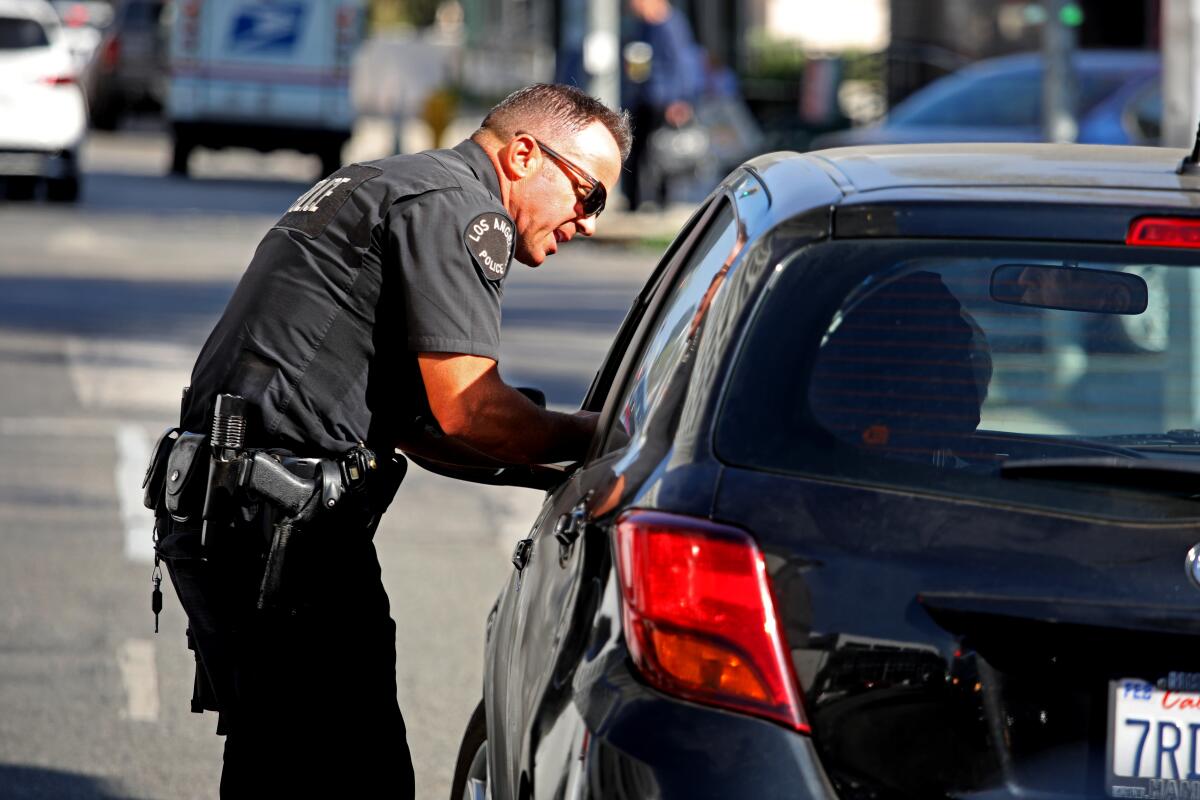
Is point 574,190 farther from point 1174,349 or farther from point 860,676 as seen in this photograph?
point 860,676

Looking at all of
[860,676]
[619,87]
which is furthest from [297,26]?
[860,676]

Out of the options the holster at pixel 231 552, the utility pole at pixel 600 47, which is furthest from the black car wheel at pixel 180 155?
the holster at pixel 231 552

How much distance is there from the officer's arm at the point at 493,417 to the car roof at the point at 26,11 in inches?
680

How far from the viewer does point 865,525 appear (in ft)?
8.18

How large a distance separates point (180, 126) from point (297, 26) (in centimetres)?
184

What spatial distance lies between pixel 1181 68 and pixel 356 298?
7.12 metres

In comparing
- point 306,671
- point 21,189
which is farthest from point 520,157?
point 21,189

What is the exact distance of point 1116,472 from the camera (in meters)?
2.53

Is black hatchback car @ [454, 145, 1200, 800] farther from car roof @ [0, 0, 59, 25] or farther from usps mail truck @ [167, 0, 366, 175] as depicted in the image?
usps mail truck @ [167, 0, 366, 175]

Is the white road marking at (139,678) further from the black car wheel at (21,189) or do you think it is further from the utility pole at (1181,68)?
the black car wheel at (21,189)

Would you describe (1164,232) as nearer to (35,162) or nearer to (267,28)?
(35,162)

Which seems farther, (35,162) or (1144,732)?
(35,162)

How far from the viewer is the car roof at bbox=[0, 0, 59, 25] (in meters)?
19.6

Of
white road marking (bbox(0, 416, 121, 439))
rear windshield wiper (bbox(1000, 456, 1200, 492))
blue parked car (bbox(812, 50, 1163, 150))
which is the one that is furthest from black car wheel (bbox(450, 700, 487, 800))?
blue parked car (bbox(812, 50, 1163, 150))
